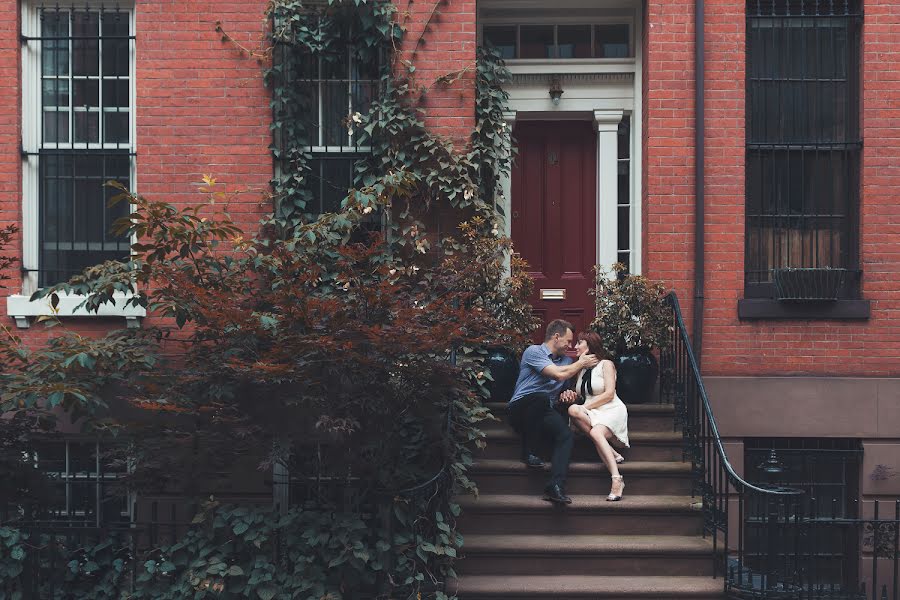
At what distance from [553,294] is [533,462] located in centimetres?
215

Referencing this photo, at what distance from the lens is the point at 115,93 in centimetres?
973

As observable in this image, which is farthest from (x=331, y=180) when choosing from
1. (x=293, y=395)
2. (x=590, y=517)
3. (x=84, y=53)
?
(x=590, y=517)

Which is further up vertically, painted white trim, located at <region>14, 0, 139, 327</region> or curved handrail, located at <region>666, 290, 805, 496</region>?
painted white trim, located at <region>14, 0, 139, 327</region>

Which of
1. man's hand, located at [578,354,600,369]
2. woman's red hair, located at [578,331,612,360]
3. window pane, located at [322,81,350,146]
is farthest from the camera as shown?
window pane, located at [322,81,350,146]

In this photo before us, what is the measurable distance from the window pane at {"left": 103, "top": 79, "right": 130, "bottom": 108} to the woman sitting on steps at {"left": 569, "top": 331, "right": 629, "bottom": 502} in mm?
4896

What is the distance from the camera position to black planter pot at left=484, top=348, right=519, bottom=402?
364 inches

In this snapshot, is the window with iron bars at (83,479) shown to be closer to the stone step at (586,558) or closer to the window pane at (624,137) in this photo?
the stone step at (586,558)

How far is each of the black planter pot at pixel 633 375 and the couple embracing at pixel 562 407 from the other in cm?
35

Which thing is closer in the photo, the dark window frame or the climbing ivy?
the climbing ivy

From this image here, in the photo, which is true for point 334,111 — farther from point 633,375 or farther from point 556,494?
point 556,494

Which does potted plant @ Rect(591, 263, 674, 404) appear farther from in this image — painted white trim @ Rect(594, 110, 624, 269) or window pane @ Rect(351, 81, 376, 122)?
window pane @ Rect(351, 81, 376, 122)

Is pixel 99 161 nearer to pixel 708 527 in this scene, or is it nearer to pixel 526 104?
pixel 526 104

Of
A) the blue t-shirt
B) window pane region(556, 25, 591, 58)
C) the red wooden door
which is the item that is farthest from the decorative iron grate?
window pane region(556, 25, 591, 58)

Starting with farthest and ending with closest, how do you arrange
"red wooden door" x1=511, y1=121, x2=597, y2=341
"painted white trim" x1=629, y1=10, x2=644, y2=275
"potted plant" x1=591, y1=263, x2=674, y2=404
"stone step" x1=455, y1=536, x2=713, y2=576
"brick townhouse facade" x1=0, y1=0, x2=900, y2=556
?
"red wooden door" x1=511, y1=121, x2=597, y2=341 < "painted white trim" x1=629, y1=10, x2=644, y2=275 < "brick townhouse facade" x1=0, y1=0, x2=900, y2=556 < "potted plant" x1=591, y1=263, x2=674, y2=404 < "stone step" x1=455, y1=536, x2=713, y2=576
